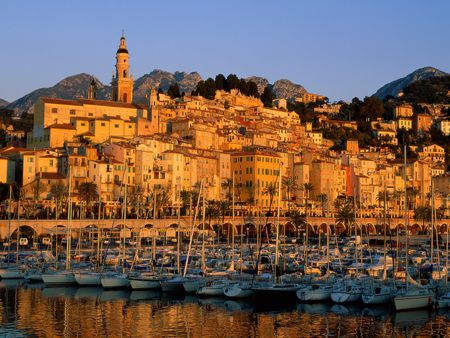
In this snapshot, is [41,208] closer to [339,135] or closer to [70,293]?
[70,293]

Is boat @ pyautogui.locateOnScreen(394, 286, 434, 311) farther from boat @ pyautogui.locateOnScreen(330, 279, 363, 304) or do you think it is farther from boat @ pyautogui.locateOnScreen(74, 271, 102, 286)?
boat @ pyautogui.locateOnScreen(74, 271, 102, 286)

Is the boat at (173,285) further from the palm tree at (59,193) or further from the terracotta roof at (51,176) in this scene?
the terracotta roof at (51,176)

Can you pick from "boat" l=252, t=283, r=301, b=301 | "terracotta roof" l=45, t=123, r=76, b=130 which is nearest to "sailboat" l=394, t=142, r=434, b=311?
"boat" l=252, t=283, r=301, b=301

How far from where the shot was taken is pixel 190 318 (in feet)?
125

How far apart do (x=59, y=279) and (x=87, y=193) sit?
38134 mm

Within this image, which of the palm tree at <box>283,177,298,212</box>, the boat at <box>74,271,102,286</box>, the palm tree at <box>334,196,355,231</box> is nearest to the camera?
the boat at <box>74,271,102,286</box>

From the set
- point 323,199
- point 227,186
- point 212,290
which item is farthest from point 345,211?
point 212,290

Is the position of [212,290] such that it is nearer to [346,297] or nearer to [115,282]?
[115,282]

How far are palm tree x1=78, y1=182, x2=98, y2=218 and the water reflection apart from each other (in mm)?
41938

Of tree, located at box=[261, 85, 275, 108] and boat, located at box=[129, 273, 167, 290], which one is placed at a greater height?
tree, located at box=[261, 85, 275, 108]

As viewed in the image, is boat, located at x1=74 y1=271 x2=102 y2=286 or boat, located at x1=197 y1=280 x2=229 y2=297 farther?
boat, located at x1=74 y1=271 x2=102 y2=286

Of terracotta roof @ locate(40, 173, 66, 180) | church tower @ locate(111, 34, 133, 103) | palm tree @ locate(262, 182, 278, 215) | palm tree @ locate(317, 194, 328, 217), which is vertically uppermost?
church tower @ locate(111, 34, 133, 103)

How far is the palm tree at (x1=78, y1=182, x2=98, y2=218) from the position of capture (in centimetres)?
8788

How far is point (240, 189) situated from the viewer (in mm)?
109688
